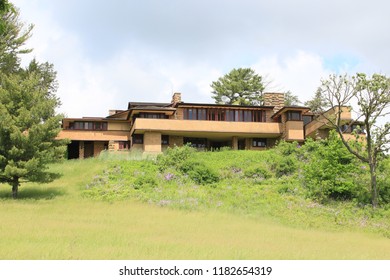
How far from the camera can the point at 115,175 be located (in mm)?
31781

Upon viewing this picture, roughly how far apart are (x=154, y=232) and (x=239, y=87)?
1840 inches

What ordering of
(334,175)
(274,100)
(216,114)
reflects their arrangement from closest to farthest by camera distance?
(334,175) < (216,114) < (274,100)

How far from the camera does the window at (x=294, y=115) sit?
43656mm

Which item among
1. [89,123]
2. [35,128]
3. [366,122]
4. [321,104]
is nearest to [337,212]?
[366,122]

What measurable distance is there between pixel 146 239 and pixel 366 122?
633 inches

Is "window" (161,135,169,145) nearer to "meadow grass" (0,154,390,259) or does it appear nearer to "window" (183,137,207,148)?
"window" (183,137,207,148)

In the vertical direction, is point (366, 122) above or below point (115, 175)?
above

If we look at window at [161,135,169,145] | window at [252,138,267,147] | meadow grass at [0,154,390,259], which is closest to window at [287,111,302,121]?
window at [252,138,267,147]

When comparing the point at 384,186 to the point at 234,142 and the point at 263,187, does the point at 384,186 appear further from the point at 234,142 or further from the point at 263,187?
the point at 234,142

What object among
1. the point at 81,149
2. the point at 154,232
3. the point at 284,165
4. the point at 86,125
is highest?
the point at 86,125

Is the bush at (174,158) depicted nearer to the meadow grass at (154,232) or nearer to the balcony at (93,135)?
the meadow grass at (154,232)

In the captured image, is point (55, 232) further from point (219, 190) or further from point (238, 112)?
point (238, 112)

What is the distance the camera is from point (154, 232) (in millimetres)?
16953

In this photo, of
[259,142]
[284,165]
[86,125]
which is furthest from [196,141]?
[284,165]
